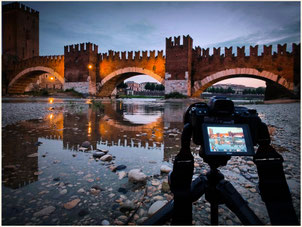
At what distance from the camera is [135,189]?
56.8 inches

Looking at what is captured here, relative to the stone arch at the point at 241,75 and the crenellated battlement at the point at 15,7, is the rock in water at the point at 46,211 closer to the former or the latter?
the stone arch at the point at 241,75

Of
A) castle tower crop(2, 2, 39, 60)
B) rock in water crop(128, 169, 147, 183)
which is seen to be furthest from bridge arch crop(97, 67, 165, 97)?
castle tower crop(2, 2, 39, 60)

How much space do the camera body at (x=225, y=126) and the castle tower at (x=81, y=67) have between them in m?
22.9

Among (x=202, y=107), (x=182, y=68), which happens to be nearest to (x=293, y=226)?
(x=202, y=107)

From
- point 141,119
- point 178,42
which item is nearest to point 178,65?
point 178,42

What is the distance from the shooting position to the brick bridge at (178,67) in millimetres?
16031

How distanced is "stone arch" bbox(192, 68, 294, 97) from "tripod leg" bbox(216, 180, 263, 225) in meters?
18.1

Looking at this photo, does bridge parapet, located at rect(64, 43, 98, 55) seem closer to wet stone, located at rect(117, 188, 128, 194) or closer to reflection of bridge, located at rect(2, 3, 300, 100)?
reflection of bridge, located at rect(2, 3, 300, 100)

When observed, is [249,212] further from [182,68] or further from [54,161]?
[182,68]

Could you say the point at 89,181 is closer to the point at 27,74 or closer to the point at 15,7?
the point at 27,74

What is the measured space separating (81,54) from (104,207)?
2413 cm

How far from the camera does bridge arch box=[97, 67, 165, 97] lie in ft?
68.0

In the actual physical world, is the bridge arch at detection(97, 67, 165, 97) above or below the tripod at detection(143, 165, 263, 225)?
above

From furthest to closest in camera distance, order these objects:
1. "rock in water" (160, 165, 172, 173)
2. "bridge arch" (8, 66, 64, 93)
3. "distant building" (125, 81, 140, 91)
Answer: "distant building" (125, 81, 140, 91)
"bridge arch" (8, 66, 64, 93)
"rock in water" (160, 165, 172, 173)
